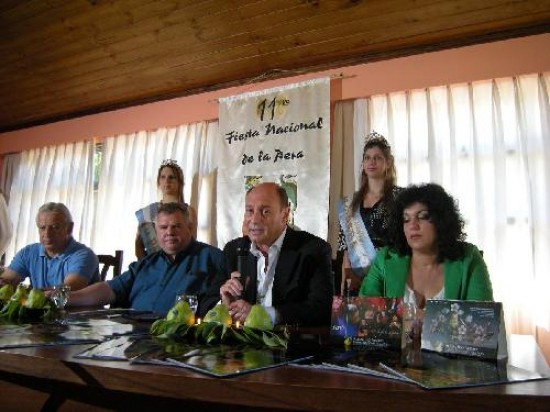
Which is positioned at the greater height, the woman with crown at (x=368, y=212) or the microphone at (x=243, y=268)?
the woman with crown at (x=368, y=212)

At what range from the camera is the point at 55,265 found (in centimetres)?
261

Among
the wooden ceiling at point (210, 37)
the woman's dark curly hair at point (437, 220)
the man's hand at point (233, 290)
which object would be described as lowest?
the man's hand at point (233, 290)

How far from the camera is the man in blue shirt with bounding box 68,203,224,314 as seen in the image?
2.08 metres

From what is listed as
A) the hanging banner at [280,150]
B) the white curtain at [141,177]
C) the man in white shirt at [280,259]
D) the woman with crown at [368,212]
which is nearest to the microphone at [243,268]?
the man in white shirt at [280,259]

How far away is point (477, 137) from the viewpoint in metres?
3.21

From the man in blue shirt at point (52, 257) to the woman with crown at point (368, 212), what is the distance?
1.35 metres

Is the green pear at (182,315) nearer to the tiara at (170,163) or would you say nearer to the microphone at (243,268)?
the microphone at (243,268)

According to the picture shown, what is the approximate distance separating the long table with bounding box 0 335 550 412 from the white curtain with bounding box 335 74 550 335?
7.47 ft

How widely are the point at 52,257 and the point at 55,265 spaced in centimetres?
7

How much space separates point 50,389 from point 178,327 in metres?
0.28

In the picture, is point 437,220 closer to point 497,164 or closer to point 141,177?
point 497,164

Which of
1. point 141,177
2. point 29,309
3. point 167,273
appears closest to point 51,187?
point 141,177

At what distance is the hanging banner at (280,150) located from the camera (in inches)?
141

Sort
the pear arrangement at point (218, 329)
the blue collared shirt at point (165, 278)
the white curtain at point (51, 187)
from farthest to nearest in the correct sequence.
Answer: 1. the white curtain at point (51, 187)
2. the blue collared shirt at point (165, 278)
3. the pear arrangement at point (218, 329)
